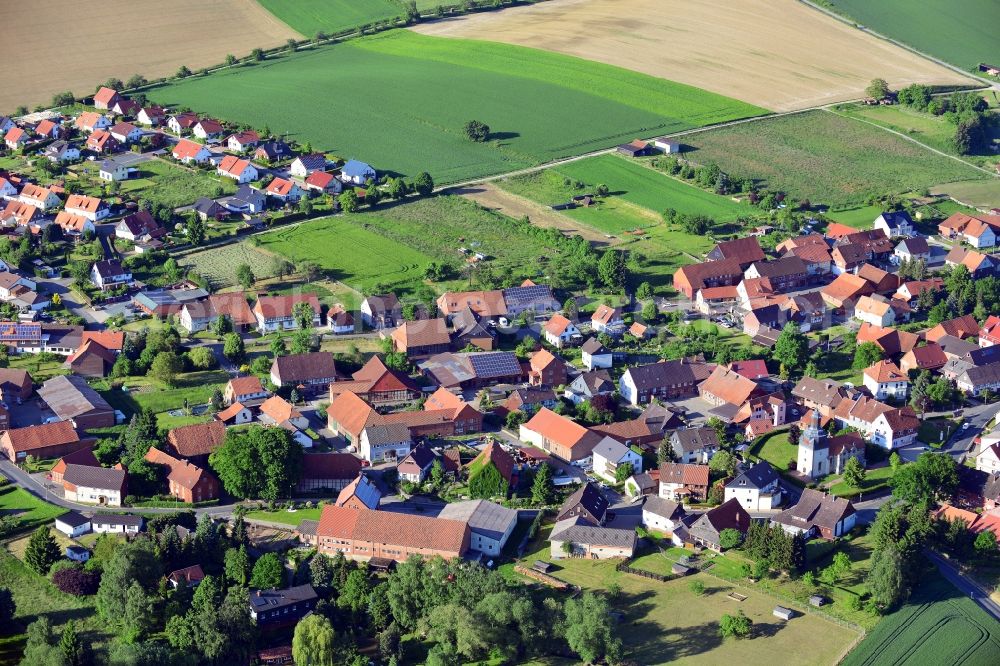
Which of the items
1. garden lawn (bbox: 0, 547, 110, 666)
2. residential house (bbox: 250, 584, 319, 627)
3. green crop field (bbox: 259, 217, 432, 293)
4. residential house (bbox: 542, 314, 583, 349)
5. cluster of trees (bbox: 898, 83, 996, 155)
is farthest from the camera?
cluster of trees (bbox: 898, 83, 996, 155)

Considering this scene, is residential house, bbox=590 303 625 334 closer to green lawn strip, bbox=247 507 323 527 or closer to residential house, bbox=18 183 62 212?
green lawn strip, bbox=247 507 323 527

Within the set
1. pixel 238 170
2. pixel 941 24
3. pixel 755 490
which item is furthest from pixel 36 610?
pixel 941 24

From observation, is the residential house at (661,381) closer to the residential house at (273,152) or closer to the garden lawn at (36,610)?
the garden lawn at (36,610)

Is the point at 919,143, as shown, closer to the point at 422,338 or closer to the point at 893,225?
the point at 893,225

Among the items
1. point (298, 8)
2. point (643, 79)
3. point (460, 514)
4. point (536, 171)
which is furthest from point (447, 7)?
point (460, 514)

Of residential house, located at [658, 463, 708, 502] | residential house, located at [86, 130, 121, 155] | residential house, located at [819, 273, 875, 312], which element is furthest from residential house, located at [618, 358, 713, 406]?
residential house, located at [86, 130, 121, 155]
